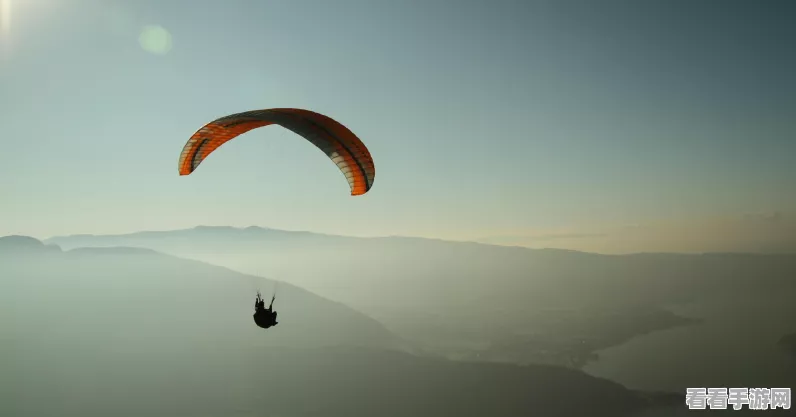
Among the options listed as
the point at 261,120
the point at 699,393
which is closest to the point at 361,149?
the point at 261,120

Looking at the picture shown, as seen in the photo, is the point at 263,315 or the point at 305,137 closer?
the point at 263,315

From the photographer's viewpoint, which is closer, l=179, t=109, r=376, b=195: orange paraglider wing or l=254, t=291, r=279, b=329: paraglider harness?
l=254, t=291, r=279, b=329: paraglider harness

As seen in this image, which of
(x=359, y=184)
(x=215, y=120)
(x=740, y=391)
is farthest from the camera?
(x=740, y=391)

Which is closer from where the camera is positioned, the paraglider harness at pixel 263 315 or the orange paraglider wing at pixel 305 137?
the paraglider harness at pixel 263 315

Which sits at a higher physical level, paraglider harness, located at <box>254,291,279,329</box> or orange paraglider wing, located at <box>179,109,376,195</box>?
orange paraglider wing, located at <box>179,109,376,195</box>

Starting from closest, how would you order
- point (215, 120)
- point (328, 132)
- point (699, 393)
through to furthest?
point (215, 120), point (328, 132), point (699, 393)

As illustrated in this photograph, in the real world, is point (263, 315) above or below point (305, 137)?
below

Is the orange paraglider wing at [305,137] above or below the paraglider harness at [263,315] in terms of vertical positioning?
above

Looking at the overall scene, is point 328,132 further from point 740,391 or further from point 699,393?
point 699,393
